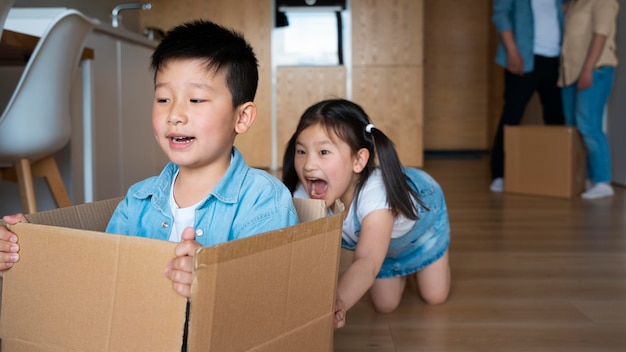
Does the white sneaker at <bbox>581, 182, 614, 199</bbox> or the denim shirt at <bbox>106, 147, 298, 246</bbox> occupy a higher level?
the denim shirt at <bbox>106, 147, 298, 246</bbox>

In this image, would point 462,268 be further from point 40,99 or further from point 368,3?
point 368,3

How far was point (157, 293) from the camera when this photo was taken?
2.49 ft

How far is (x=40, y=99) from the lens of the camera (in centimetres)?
195

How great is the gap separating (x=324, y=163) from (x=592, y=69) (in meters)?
2.62

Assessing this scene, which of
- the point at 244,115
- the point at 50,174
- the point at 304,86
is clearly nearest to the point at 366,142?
the point at 244,115

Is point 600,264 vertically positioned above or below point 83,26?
below

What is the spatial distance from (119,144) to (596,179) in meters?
2.48

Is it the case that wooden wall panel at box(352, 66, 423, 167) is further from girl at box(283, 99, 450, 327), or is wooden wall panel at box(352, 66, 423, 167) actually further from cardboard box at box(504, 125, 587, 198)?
girl at box(283, 99, 450, 327)

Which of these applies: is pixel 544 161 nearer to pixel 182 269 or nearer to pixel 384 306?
pixel 384 306

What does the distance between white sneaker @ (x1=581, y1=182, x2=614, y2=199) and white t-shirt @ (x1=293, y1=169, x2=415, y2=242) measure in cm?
238

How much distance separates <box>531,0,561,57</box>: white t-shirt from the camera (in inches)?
153

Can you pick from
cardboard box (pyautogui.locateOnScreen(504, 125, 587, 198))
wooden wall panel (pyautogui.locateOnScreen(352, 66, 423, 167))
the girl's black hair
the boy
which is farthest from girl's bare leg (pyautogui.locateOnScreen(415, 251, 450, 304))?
wooden wall panel (pyautogui.locateOnScreen(352, 66, 423, 167))

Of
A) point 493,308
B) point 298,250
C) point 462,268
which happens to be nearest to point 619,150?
point 462,268

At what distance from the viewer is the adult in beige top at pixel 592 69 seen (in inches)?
145
